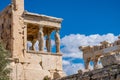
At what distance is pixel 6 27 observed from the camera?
92.5 ft

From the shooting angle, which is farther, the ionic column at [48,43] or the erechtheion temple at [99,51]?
the erechtheion temple at [99,51]

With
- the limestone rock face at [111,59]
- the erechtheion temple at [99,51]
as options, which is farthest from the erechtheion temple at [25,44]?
the limestone rock face at [111,59]

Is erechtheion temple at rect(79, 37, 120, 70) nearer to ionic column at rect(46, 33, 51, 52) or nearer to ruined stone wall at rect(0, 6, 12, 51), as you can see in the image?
ionic column at rect(46, 33, 51, 52)

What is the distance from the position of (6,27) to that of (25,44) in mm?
2025

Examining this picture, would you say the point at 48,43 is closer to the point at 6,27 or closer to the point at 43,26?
the point at 43,26

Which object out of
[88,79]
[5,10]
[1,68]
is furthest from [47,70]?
[88,79]

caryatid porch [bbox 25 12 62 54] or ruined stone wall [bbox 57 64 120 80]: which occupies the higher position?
caryatid porch [bbox 25 12 62 54]

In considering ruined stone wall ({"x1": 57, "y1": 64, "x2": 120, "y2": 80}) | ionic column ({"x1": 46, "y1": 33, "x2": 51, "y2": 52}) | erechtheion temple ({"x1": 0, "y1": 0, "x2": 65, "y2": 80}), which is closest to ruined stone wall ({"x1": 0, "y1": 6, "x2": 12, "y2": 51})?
erechtheion temple ({"x1": 0, "y1": 0, "x2": 65, "y2": 80})

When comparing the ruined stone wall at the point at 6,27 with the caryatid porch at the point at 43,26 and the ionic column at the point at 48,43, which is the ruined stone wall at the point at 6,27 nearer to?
the caryatid porch at the point at 43,26

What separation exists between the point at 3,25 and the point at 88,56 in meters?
11.2

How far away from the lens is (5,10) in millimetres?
28828

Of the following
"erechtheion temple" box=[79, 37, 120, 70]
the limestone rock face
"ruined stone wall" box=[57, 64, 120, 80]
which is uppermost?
"erechtheion temple" box=[79, 37, 120, 70]

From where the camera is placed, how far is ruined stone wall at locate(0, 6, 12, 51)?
2764 centimetres

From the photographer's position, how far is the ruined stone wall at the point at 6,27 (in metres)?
27.6
